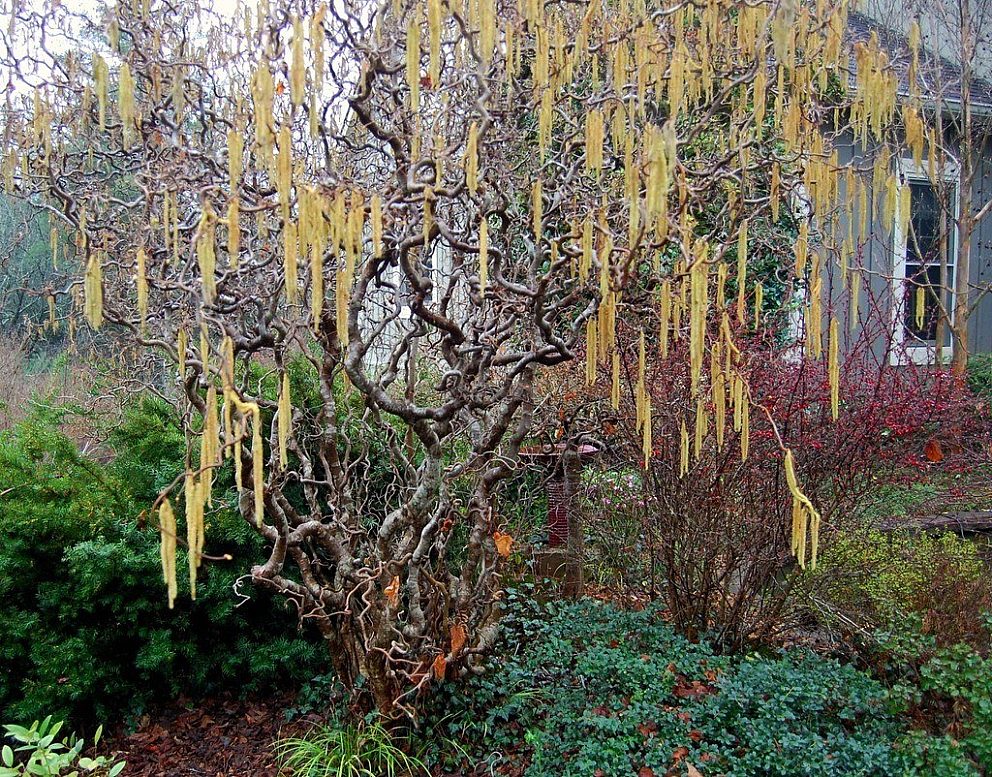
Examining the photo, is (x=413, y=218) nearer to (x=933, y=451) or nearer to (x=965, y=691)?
(x=965, y=691)

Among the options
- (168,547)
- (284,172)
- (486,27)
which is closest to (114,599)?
(168,547)

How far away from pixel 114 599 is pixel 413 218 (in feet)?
7.34

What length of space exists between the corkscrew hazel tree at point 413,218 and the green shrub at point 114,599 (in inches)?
14.0

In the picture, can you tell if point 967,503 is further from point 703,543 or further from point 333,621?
point 333,621

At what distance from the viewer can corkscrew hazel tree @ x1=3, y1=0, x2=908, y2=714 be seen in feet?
7.72

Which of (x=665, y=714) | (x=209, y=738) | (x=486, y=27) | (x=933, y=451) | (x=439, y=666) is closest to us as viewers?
(x=486, y=27)

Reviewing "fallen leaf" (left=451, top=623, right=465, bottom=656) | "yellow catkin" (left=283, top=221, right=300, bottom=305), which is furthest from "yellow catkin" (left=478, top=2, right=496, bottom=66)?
"fallen leaf" (left=451, top=623, right=465, bottom=656)

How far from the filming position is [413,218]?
10.3ft

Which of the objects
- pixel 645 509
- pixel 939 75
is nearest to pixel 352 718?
pixel 645 509

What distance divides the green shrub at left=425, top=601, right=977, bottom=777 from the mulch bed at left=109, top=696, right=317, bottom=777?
0.82 metres

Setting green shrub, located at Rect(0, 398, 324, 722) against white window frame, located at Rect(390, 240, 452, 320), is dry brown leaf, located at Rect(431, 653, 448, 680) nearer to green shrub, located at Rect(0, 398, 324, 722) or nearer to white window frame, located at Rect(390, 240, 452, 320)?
green shrub, located at Rect(0, 398, 324, 722)

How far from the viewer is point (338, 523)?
3354mm

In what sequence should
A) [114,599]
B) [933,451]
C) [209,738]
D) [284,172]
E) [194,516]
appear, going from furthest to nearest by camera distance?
1. [933,451]
2. [209,738]
3. [114,599]
4. [284,172]
5. [194,516]

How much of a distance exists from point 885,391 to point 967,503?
5.82 feet
